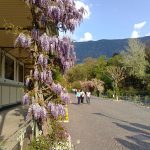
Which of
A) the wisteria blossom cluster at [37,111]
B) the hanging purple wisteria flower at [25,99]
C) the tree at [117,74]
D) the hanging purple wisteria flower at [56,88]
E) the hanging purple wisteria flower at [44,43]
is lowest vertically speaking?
the wisteria blossom cluster at [37,111]

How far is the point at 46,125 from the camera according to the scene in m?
9.62

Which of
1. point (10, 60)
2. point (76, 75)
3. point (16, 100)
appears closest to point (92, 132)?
point (10, 60)

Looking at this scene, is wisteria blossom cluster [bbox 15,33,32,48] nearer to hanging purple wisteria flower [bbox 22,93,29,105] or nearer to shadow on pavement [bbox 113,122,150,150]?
hanging purple wisteria flower [bbox 22,93,29,105]

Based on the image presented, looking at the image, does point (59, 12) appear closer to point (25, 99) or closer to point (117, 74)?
point (25, 99)

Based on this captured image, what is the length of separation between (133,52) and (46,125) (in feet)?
240

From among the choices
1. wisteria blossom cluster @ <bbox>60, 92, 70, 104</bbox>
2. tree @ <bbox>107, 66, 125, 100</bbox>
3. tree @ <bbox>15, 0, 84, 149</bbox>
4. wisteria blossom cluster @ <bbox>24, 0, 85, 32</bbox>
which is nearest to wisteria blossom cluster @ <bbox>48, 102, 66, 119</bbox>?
tree @ <bbox>15, 0, 84, 149</bbox>

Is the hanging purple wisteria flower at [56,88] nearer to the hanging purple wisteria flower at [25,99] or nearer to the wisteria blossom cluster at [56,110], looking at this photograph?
the wisteria blossom cluster at [56,110]

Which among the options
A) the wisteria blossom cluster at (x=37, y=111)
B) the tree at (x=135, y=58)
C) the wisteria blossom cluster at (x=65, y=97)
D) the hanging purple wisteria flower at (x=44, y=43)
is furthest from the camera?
the tree at (x=135, y=58)

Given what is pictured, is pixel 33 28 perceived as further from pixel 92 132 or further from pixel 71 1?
pixel 92 132

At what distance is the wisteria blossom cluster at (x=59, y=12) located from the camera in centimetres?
911

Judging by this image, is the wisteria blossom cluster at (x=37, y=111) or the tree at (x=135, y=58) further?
the tree at (x=135, y=58)

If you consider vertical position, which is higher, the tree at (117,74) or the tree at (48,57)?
the tree at (117,74)

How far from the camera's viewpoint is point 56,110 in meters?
9.32

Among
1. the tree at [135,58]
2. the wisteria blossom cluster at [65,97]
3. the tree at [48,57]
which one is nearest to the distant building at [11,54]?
the tree at [48,57]
